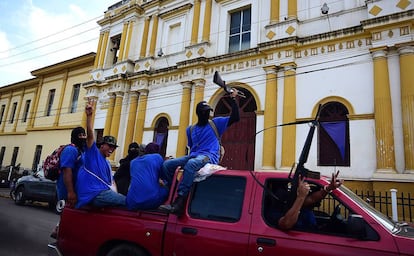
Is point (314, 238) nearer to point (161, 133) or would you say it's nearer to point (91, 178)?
point (91, 178)

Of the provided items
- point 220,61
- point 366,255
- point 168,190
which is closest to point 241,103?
point 220,61

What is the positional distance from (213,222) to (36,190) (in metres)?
10.5

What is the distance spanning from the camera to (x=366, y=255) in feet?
7.47

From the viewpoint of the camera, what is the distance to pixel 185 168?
3.21 metres

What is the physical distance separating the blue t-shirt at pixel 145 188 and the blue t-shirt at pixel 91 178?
1.63ft

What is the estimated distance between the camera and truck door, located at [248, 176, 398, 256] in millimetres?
2326

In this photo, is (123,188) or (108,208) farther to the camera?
(123,188)

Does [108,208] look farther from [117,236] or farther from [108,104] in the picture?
[108,104]

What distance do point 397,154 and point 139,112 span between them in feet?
37.6

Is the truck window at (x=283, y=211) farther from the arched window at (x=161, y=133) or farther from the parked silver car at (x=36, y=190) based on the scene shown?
the arched window at (x=161, y=133)

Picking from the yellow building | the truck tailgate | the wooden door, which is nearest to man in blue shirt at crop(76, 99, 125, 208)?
the truck tailgate

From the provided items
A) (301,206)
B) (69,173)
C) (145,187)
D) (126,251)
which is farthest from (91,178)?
(301,206)

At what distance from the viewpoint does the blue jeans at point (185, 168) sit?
315 centimetres

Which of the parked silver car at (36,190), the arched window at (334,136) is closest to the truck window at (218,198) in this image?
the arched window at (334,136)
